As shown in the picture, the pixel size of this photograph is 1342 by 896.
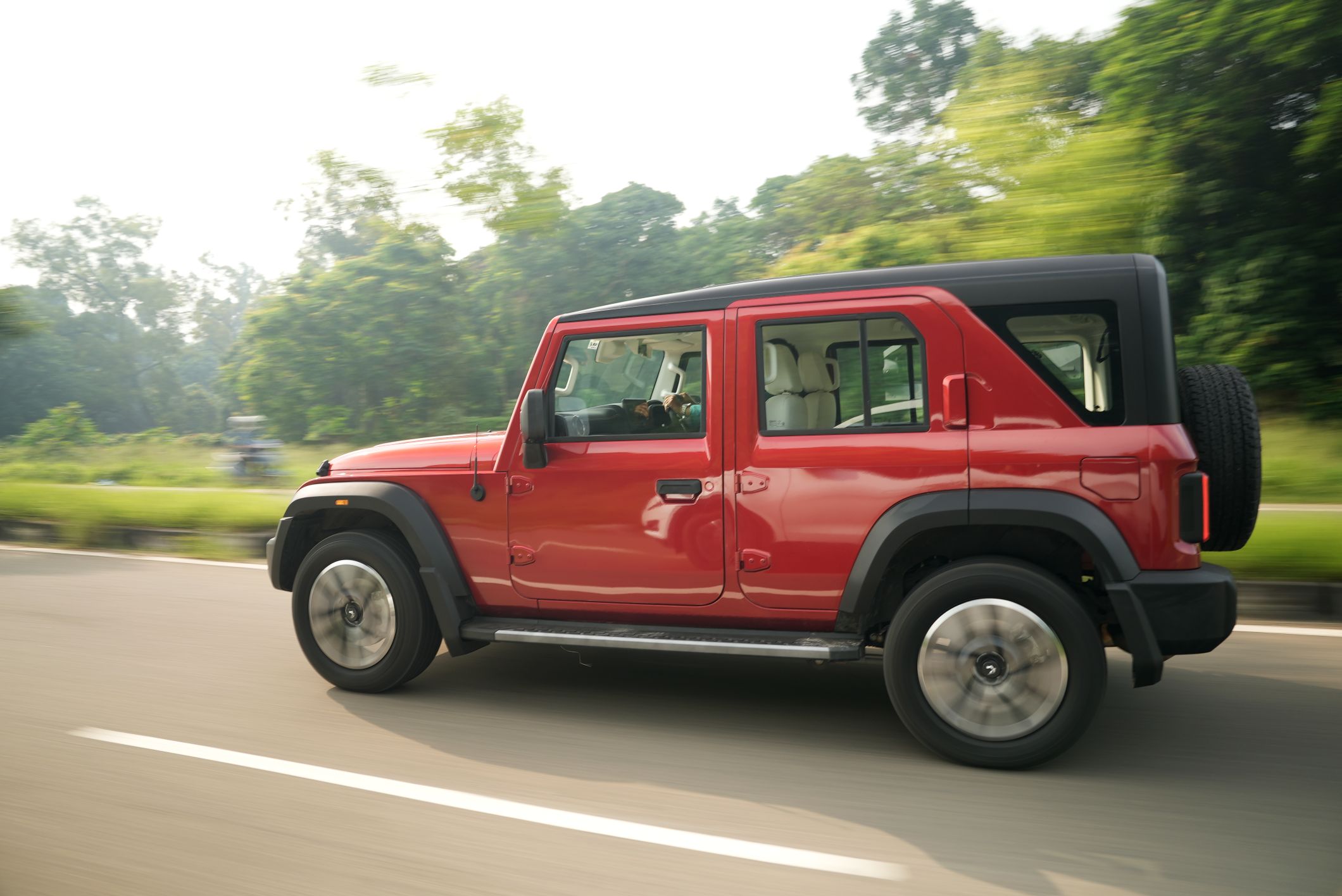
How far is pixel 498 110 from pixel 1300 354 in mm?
18155

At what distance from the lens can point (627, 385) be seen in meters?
4.91

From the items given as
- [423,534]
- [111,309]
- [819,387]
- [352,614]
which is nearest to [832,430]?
[819,387]

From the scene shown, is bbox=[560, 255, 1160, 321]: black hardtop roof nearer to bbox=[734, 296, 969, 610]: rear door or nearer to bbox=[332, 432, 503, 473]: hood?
bbox=[734, 296, 969, 610]: rear door

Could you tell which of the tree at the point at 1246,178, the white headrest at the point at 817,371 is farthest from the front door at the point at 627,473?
the tree at the point at 1246,178

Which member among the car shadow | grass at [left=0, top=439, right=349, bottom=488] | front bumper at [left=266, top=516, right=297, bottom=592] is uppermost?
front bumper at [left=266, top=516, right=297, bottom=592]

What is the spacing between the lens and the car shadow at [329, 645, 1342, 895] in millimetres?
3326

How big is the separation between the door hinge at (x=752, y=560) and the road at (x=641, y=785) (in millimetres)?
730

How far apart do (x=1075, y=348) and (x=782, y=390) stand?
1.16m

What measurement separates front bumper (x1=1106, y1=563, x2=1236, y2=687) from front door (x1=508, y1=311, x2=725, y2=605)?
1.58 metres

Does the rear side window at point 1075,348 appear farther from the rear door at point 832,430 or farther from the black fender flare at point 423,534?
the black fender flare at point 423,534

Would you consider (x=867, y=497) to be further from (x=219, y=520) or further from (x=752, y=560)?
(x=219, y=520)

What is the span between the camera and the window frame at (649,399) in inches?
181

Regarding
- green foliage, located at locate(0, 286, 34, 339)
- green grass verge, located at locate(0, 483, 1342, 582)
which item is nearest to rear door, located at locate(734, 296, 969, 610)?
green grass verge, located at locate(0, 483, 1342, 582)

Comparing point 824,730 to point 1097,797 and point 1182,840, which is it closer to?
point 1097,797
